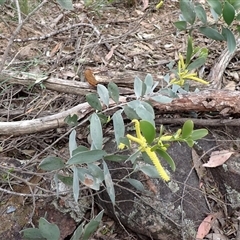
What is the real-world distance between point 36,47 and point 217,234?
5.53ft

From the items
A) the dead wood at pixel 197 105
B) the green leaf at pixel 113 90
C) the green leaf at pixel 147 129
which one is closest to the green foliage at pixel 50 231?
the green leaf at pixel 147 129

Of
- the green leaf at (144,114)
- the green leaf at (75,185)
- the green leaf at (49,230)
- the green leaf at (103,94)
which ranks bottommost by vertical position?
the green leaf at (49,230)

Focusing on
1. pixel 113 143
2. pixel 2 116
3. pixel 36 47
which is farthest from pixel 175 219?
pixel 36 47

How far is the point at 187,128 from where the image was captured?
1.13 metres

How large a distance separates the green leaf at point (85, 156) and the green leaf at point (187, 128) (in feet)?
0.90

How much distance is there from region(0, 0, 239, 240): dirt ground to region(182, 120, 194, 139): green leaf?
71 centimetres

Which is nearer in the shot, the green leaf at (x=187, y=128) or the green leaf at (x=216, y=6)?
the green leaf at (x=187, y=128)

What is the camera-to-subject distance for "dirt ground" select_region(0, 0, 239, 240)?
5.87 ft

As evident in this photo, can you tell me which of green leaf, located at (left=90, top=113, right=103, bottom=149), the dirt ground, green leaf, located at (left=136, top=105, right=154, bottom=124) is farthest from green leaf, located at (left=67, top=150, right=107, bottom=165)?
the dirt ground

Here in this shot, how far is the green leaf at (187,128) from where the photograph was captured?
1127mm

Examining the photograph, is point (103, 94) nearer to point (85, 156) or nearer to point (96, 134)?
point (96, 134)

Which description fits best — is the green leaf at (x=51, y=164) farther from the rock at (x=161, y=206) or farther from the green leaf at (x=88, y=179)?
the rock at (x=161, y=206)

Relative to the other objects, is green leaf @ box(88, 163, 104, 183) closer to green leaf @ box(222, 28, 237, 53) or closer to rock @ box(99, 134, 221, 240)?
rock @ box(99, 134, 221, 240)

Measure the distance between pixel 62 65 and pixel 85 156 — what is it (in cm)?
146
